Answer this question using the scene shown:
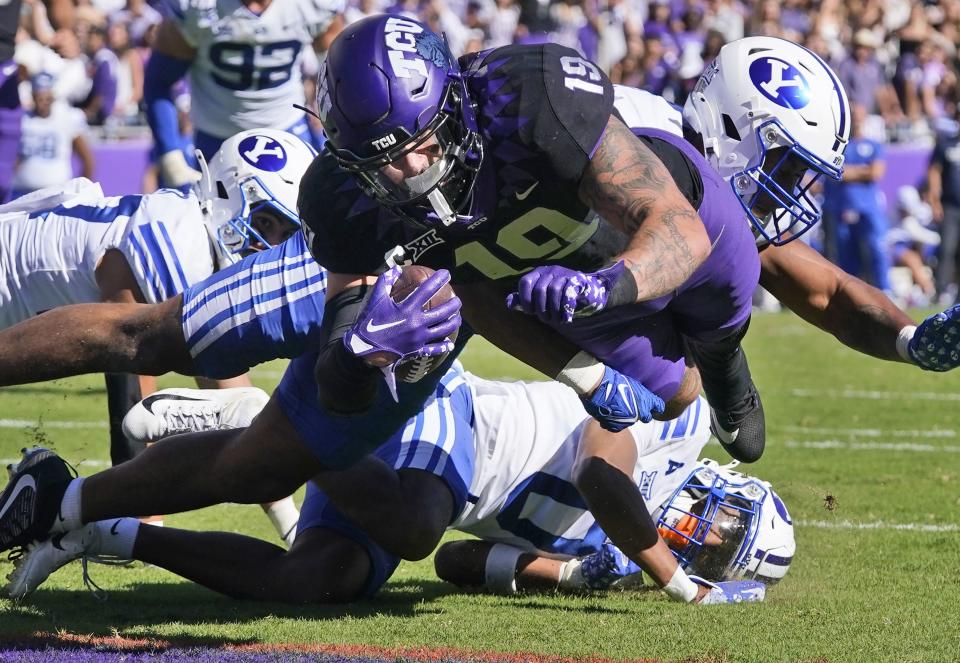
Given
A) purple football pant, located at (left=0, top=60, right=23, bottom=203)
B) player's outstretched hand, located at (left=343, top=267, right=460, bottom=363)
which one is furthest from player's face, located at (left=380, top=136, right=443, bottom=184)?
purple football pant, located at (left=0, top=60, right=23, bottom=203)

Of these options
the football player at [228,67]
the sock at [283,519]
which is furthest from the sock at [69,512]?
the football player at [228,67]

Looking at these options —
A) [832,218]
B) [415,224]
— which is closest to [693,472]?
[415,224]

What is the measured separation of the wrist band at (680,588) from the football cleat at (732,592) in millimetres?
37

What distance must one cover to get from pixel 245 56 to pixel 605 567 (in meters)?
3.25

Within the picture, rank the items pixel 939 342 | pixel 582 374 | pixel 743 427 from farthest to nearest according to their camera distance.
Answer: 1. pixel 743 427
2. pixel 939 342
3. pixel 582 374

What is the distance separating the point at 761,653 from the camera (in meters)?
3.35

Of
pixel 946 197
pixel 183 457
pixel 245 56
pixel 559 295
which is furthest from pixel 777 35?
pixel 559 295

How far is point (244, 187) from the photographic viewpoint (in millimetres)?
4852

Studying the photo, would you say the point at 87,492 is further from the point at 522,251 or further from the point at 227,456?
the point at 522,251

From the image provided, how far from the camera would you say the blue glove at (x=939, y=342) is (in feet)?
13.4

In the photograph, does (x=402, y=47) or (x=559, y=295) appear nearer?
(x=559, y=295)

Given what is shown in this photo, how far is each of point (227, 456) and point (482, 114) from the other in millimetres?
1136

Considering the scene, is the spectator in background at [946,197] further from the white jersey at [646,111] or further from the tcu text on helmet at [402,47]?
the tcu text on helmet at [402,47]

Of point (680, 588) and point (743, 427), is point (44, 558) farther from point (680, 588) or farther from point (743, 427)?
point (743, 427)
